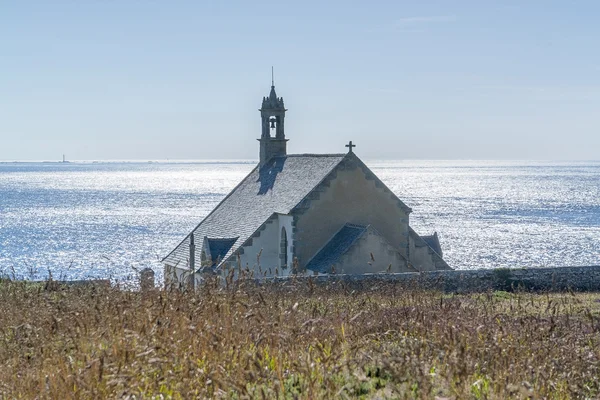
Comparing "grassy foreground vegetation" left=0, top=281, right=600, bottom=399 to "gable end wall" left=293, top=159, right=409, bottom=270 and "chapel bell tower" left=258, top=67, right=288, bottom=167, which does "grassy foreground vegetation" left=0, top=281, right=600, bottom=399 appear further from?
"chapel bell tower" left=258, top=67, right=288, bottom=167

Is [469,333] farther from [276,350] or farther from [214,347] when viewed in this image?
[214,347]

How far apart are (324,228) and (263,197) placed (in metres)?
4.69

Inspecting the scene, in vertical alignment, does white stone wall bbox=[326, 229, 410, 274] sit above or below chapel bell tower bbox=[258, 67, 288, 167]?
below

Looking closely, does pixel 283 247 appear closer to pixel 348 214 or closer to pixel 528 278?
pixel 348 214

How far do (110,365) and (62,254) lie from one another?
65.2m

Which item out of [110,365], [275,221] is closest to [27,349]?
[110,365]

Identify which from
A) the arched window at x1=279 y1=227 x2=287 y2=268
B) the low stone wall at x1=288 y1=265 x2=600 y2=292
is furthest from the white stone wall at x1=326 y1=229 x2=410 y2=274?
the low stone wall at x1=288 y1=265 x2=600 y2=292

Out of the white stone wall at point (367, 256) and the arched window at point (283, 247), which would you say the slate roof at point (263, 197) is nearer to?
the arched window at point (283, 247)

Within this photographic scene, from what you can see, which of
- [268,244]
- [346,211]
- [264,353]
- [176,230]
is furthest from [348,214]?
[176,230]

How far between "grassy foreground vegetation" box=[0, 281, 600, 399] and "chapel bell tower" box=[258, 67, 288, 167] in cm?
2915

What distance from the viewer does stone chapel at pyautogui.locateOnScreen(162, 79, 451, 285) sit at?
2719 cm

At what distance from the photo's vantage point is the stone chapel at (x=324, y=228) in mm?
27188

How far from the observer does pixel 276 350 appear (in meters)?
6.17

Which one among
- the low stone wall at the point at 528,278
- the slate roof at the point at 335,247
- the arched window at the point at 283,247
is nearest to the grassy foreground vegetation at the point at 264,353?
the low stone wall at the point at 528,278
